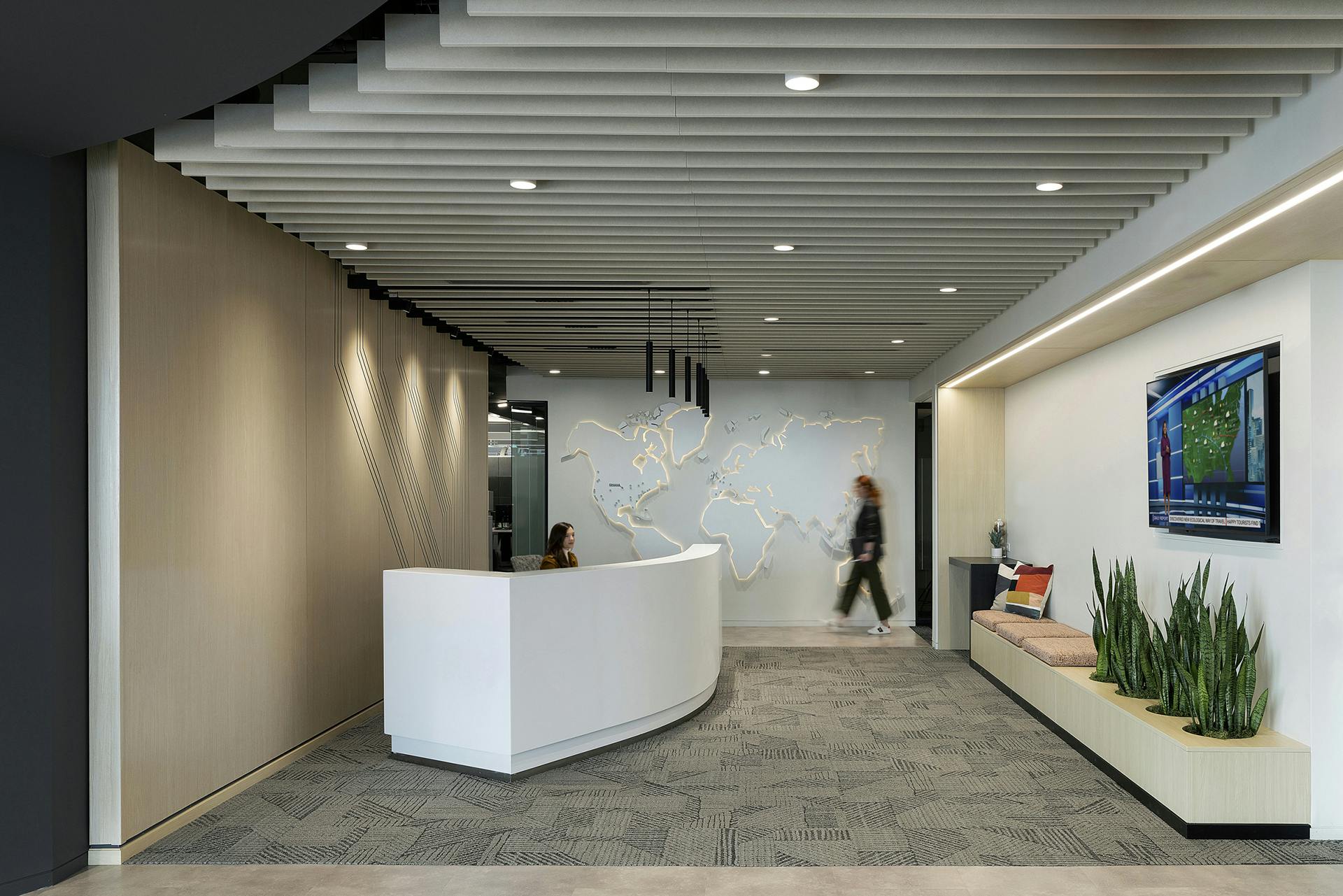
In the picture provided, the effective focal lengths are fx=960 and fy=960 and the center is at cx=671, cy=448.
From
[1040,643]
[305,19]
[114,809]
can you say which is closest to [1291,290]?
[1040,643]

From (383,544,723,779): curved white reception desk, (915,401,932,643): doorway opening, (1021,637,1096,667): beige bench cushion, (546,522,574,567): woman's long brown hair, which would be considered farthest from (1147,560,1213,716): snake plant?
(915,401,932,643): doorway opening

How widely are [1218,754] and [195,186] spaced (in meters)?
5.15

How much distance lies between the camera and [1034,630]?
6.83m

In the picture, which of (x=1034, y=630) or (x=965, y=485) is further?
(x=965, y=485)

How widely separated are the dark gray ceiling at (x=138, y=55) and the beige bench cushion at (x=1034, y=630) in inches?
225

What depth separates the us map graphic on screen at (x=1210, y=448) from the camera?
449 centimetres

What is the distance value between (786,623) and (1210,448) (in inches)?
248

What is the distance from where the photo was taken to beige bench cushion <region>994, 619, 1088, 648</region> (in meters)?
6.62

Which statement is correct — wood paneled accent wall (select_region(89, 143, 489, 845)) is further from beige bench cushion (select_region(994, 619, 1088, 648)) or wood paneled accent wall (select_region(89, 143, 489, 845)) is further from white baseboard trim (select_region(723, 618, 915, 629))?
white baseboard trim (select_region(723, 618, 915, 629))

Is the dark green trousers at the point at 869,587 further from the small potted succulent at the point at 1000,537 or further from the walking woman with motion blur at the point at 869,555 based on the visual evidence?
the small potted succulent at the point at 1000,537

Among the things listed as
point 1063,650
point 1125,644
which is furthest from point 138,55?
point 1063,650

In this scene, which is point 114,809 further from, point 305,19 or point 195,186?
point 305,19

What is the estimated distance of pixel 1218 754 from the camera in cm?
407

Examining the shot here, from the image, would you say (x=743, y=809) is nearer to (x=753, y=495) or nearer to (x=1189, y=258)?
(x=1189, y=258)
